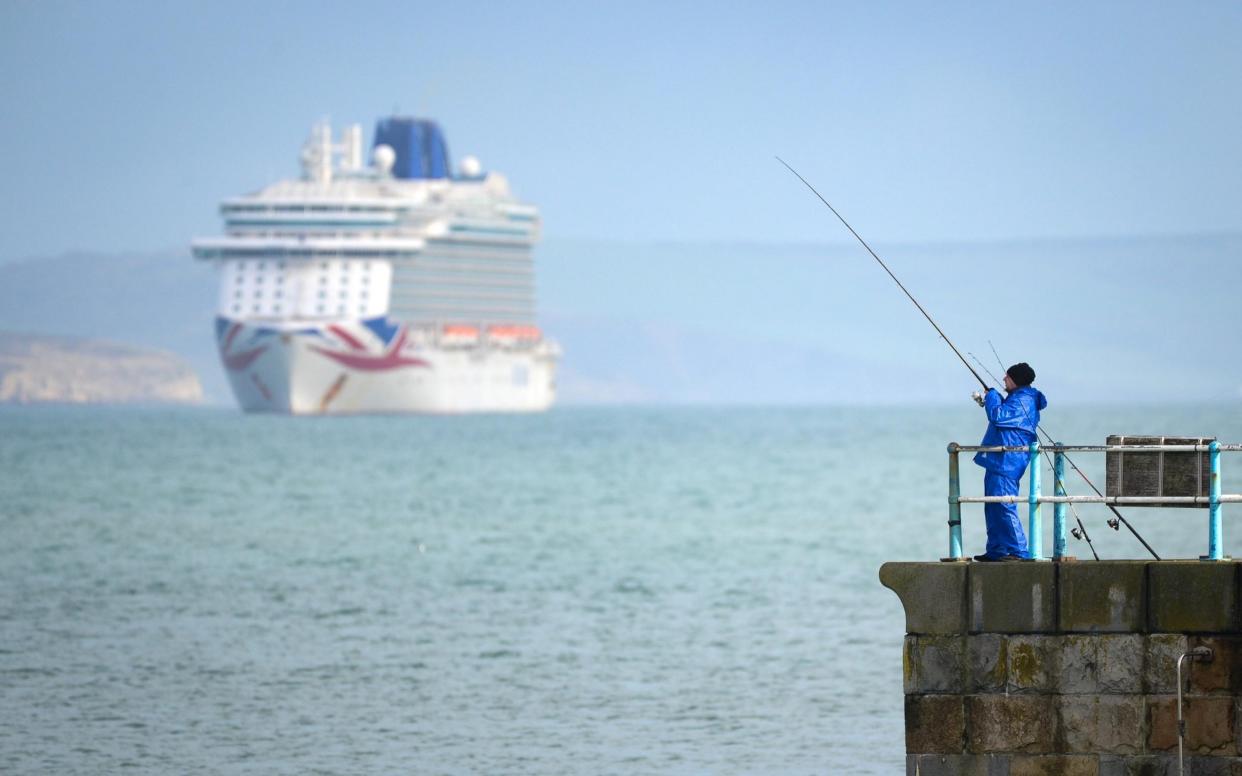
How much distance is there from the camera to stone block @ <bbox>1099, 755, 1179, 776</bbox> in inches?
382

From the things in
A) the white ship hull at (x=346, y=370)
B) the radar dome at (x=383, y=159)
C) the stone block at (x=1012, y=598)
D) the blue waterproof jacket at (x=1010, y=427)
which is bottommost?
the stone block at (x=1012, y=598)

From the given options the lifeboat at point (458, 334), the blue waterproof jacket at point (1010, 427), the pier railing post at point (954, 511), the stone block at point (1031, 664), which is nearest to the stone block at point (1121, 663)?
the stone block at point (1031, 664)

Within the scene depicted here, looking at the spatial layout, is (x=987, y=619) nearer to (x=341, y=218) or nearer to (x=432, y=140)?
(x=341, y=218)

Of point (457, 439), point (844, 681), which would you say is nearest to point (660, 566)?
point (844, 681)

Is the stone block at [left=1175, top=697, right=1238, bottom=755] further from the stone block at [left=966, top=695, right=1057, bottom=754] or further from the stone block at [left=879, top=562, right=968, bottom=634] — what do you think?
the stone block at [left=879, top=562, right=968, bottom=634]

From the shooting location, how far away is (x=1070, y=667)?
32.1ft

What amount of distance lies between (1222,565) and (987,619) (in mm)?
1178

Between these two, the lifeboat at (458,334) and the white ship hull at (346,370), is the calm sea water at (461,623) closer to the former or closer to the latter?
the white ship hull at (346,370)

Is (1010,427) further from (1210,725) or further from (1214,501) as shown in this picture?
(1210,725)

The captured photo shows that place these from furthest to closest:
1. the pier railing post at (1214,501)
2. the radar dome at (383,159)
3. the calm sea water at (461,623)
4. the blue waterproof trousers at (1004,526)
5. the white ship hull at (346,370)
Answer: the radar dome at (383,159)
the white ship hull at (346,370)
the calm sea water at (461,623)
the blue waterproof trousers at (1004,526)
the pier railing post at (1214,501)

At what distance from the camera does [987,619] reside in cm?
982

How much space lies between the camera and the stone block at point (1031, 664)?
979 cm

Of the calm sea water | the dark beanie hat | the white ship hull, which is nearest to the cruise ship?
the white ship hull

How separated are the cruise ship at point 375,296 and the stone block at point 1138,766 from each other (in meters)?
114
